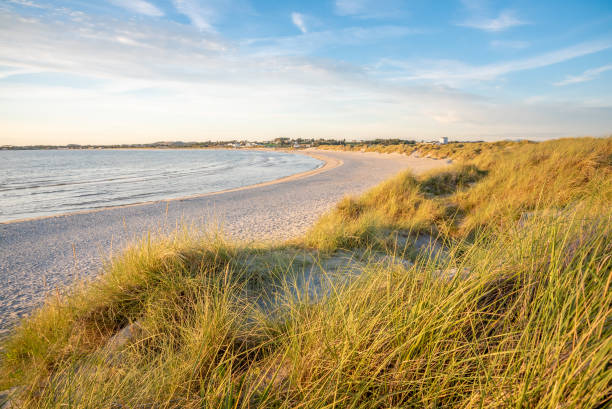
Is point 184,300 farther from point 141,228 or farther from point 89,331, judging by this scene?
point 141,228

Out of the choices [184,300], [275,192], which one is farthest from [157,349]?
[275,192]

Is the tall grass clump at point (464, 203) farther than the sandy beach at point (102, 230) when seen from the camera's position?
Yes

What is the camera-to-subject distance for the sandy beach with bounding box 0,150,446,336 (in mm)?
5047

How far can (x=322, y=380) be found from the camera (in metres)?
1.62

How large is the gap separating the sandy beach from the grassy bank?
600 mm

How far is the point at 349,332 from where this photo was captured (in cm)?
172

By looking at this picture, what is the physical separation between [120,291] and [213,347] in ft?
5.32

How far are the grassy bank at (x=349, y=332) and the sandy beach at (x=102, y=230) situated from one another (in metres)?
0.60

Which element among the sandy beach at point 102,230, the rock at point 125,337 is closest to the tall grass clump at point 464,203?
the sandy beach at point 102,230

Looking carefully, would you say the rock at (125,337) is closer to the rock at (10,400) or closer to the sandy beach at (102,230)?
the rock at (10,400)

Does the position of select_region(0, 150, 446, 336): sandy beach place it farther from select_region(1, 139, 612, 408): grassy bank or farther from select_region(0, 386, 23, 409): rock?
select_region(0, 386, 23, 409): rock

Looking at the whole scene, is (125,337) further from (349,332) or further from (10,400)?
(349,332)

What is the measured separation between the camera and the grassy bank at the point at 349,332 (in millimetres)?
1303

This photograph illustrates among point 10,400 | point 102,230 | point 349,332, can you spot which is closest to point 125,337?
point 10,400
